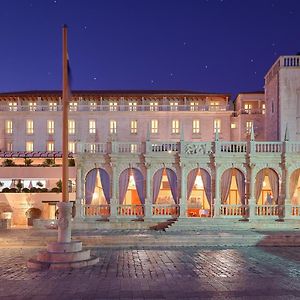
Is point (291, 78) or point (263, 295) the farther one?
point (291, 78)

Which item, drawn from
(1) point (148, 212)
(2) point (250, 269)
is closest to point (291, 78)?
(1) point (148, 212)

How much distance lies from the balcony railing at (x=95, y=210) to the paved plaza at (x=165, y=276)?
32.5ft

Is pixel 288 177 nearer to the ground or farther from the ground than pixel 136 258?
farther from the ground

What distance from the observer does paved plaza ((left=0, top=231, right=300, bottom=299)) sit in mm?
12719

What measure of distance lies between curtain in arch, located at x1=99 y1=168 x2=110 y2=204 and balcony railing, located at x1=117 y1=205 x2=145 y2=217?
3.30 feet

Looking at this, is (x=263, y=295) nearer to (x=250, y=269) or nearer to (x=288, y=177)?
(x=250, y=269)


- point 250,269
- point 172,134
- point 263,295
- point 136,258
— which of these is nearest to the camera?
point 263,295

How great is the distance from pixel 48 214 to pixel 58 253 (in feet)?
69.4

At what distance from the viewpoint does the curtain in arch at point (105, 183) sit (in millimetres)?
32719

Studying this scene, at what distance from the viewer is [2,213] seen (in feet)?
118

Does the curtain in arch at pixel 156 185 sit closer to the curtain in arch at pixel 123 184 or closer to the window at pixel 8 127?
the curtain in arch at pixel 123 184

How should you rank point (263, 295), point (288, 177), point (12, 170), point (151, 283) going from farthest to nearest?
point (12, 170) < point (288, 177) < point (151, 283) < point (263, 295)

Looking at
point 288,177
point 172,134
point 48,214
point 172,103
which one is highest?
point 172,103

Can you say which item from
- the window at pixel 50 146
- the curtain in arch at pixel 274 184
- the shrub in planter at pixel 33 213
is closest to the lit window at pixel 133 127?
the window at pixel 50 146
